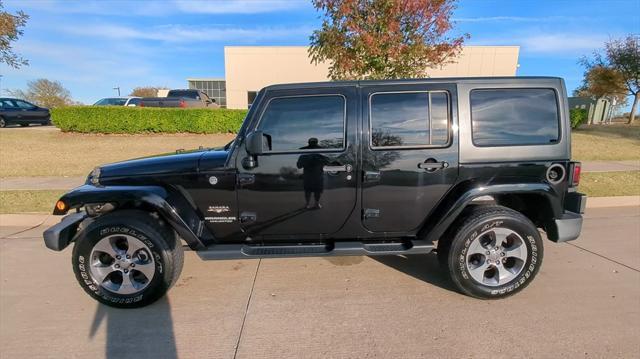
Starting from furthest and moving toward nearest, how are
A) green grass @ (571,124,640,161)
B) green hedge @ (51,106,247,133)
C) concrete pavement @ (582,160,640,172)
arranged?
1. green hedge @ (51,106,247,133)
2. green grass @ (571,124,640,161)
3. concrete pavement @ (582,160,640,172)

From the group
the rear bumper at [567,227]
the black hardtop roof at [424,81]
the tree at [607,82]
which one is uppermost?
the tree at [607,82]

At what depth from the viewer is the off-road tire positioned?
3059mm

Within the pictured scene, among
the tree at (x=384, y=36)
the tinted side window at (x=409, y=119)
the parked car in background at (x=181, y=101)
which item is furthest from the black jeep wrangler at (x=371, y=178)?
the parked car in background at (x=181, y=101)

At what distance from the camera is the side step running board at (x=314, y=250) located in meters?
3.17

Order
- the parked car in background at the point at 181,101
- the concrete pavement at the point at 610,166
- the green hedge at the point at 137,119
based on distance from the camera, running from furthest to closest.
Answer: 1. the parked car in background at the point at 181,101
2. the green hedge at the point at 137,119
3. the concrete pavement at the point at 610,166

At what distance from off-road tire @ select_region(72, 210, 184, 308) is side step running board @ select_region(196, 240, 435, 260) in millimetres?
288

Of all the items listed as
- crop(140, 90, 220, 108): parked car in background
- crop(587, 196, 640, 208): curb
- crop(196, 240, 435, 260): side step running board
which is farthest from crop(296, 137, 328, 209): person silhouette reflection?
crop(140, 90, 220, 108): parked car in background

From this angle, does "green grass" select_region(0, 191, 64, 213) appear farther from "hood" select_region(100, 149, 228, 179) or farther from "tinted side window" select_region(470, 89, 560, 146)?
"tinted side window" select_region(470, 89, 560, 146)

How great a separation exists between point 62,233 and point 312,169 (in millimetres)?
2276

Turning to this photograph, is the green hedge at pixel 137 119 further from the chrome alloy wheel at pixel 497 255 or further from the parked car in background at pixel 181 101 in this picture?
the chrome alloy wheel at pixel 497 255

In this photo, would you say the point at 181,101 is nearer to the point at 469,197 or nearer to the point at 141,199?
the point at 141,199

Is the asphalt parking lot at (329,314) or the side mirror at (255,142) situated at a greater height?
the side mirror at (255,142)

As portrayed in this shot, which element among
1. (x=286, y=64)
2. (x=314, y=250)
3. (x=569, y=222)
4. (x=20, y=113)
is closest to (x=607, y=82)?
(x=286, y=64)

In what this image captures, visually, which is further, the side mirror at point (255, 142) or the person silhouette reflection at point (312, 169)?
the person silhouette reflection at point (312, 169)
